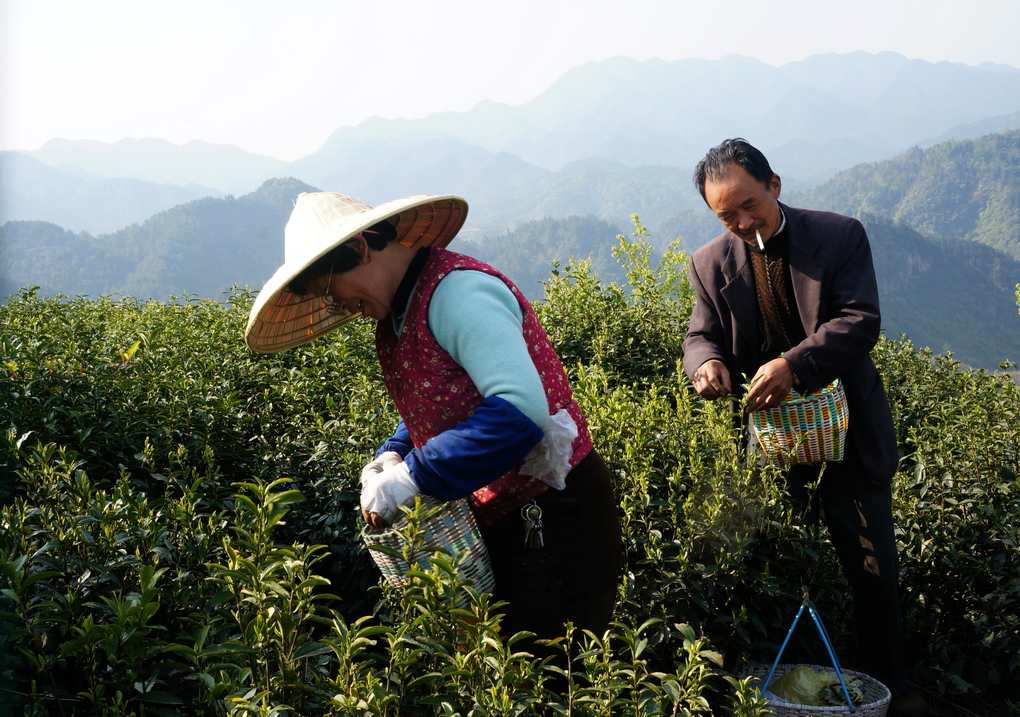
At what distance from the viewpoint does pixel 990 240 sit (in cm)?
14675

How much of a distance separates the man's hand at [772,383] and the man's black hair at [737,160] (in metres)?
0.58

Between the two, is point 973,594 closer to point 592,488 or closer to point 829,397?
point 829,397

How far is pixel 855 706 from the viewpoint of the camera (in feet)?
8.95

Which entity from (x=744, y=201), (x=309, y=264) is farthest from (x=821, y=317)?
(x=309, y=264)

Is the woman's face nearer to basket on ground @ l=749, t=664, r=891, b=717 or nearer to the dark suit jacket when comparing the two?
the dark suit jacket

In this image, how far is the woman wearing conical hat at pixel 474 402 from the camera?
1.77 m

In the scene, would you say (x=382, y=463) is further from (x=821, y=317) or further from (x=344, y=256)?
(x=821, y=317)

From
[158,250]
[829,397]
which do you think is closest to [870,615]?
[829,397]

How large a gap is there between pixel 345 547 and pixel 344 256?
5.66 feet

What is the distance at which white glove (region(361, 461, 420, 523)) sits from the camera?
1.84 m

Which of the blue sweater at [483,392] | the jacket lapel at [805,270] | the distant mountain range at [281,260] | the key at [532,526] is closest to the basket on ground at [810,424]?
the jacket lapel at [805,270]

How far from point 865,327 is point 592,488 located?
1.21 metres

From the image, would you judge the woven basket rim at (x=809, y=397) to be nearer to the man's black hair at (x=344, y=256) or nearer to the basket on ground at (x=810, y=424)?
the basket on ground at (x=810, y=424)

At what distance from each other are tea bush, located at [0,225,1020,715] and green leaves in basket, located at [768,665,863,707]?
176mm
